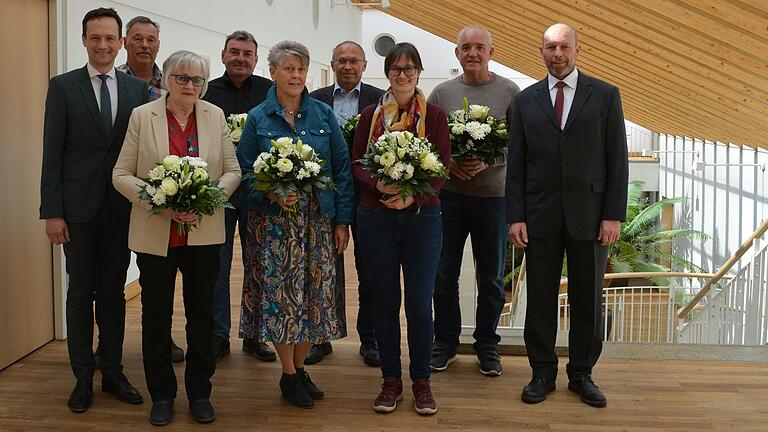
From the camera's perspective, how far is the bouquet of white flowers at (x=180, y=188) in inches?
140

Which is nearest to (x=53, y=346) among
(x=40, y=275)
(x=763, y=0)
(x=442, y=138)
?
(x=40, y=275)

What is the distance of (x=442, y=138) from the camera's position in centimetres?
402

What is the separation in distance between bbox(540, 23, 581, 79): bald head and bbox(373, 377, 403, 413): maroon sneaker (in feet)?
5.09

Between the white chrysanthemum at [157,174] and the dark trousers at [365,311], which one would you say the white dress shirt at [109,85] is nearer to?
the white chrysanthemum at [157,174]

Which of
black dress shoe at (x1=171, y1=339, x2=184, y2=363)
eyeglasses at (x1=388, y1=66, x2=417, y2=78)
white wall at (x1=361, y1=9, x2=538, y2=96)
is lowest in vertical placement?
black dress shoe at (x1=171, y1=339, x2=184, y2=363)

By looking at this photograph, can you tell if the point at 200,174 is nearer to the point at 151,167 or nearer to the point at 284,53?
the point at 151,167

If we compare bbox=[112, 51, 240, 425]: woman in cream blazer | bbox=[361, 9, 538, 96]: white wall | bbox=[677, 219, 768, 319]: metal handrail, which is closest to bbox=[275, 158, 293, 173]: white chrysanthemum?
bbox=[112, 51, 240, 425]: woman in cream blazer

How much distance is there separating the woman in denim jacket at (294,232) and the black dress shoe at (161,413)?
454 mm

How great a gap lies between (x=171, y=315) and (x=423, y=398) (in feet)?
3.76

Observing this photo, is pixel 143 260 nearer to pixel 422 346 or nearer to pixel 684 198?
pixel 422 346

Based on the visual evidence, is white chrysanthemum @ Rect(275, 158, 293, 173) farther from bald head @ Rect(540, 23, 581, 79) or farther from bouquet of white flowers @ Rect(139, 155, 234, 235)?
bald head @ Rect(540, 23, 581, 79)

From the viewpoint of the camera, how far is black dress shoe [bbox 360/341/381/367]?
477 centimetres

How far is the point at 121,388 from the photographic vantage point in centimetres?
420

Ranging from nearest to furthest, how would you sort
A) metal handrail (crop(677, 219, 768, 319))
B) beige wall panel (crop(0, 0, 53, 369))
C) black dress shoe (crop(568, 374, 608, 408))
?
1. black dress shoe (crop(568, 374, 608, 408))
2. beige wall panel (crop(0, 0, 53, 369))
3. metal handrail (crop(677, 219, 768, 319))
